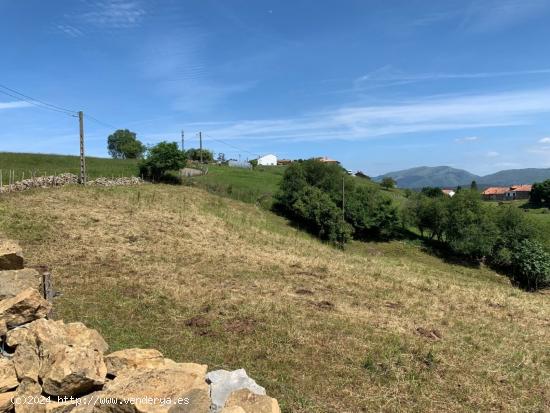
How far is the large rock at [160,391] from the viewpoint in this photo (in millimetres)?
5107

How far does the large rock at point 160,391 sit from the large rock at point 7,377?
4.46 ft

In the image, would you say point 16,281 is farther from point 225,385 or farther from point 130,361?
point 225,385

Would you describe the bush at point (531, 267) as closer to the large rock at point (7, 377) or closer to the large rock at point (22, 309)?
the large rock at point (22, 309)

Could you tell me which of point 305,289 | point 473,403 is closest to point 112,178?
point 305,289

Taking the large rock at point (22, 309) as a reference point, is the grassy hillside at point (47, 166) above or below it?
above

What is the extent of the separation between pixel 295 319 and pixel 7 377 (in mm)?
7932

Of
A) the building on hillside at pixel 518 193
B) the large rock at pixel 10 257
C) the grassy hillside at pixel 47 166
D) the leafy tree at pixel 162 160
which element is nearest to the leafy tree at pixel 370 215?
the leafy tree at pixel 162 160

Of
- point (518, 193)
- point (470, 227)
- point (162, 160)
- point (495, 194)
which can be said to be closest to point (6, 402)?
point (162, 160)

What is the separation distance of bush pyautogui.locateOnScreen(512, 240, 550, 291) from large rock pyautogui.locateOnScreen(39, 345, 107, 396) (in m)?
47.2

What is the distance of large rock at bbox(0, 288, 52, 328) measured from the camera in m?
7.65

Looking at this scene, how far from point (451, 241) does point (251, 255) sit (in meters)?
39.5

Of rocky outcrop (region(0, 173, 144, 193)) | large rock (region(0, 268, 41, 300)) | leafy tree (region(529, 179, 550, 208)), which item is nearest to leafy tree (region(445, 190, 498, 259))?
rocky outcrop (region(0, 173, 144, 193))

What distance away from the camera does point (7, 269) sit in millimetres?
10305

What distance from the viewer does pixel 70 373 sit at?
225 inches
